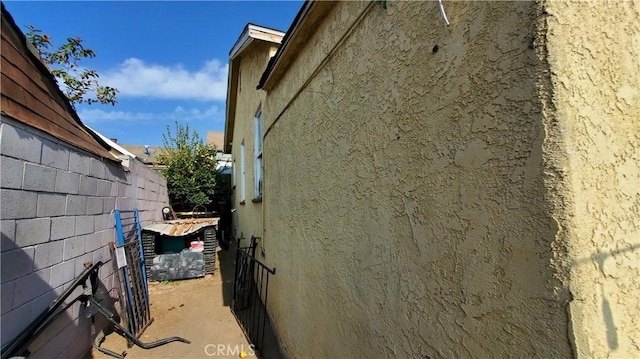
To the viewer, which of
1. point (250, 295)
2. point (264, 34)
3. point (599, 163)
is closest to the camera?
point (599, 163)

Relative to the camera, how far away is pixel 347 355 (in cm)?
197

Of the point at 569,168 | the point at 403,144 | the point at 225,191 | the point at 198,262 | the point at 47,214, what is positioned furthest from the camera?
the point at 225,191

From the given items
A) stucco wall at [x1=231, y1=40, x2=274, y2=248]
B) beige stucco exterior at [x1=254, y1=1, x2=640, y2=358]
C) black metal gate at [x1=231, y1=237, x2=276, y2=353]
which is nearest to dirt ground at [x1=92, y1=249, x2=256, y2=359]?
black metal gate at [x1=231, y1=237, x2=276, y2=353]

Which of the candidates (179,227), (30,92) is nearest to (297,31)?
(30,92)

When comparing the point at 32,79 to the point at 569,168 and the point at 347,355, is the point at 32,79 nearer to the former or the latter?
the point at 347,355

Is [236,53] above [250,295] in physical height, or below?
above

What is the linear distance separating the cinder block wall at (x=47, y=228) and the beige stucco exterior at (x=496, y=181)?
2790 millimetres

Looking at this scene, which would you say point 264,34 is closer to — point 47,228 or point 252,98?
point 252,98

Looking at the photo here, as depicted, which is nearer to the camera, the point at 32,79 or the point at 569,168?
the point at 569,168

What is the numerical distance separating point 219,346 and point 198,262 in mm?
3527

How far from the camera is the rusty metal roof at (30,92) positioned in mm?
2557

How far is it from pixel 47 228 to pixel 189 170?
31.0 feet

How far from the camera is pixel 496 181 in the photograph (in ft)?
3.12

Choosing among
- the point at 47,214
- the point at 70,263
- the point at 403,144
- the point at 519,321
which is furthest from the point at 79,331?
the point at 519,321
